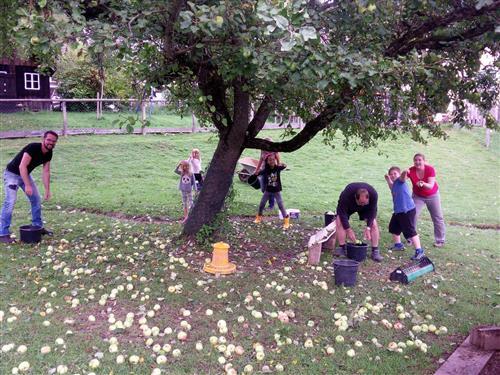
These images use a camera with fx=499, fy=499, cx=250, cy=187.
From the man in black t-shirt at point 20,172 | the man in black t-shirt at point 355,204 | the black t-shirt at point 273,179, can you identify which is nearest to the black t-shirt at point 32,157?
the man in black t-shirt at point 20,172

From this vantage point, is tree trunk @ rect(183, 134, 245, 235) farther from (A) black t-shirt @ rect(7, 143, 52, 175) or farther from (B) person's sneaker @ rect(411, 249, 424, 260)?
(B) person's sneaker @ rect(411, 249, 424, 260)

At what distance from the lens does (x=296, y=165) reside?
16625 millimetres

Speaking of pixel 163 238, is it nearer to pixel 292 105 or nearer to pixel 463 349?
pixel 292 105

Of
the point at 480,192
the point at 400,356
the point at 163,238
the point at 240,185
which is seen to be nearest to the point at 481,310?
the point at 400,356

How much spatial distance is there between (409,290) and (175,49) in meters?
3.88

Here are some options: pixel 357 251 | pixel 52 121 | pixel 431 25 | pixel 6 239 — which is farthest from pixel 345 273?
pixel 52 121

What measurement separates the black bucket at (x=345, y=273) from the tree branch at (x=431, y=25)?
2608mm

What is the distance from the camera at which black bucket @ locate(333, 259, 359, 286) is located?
583 centimetres

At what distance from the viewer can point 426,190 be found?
8016 millimetres

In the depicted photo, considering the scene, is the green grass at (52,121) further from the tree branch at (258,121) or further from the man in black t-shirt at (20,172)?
the tree branch at (258,121)

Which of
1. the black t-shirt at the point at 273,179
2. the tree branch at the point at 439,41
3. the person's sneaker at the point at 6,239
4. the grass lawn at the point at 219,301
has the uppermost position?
the tree branch at the point at 439,41

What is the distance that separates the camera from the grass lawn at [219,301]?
4195 millimetres

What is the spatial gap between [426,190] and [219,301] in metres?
4.33

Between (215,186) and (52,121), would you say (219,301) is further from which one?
(52,121)
